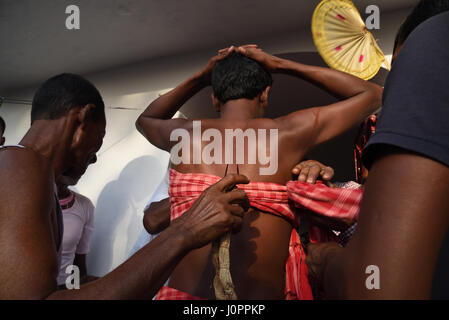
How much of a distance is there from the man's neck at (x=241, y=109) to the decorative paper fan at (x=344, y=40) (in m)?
0.58

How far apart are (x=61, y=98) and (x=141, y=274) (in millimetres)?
772

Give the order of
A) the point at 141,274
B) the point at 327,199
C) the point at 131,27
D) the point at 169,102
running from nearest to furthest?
the point at 141,274 < the point at 327,199 < the point at 169,102 < the point at 131,27

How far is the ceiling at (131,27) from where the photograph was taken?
87.9 inches

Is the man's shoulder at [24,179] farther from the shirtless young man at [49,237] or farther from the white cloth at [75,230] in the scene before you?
the white cloth at [75,230]

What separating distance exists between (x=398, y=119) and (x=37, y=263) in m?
0.67

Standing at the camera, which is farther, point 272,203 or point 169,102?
point 169,102

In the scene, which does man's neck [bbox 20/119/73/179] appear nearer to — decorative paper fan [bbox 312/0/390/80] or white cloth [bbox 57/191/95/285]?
white cloth [bbox 57/191/95/285]

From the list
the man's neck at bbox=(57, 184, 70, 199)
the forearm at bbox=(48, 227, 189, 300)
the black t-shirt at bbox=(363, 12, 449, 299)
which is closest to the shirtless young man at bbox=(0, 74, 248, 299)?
the forearm at bbox=(48, 227, 189, 300)

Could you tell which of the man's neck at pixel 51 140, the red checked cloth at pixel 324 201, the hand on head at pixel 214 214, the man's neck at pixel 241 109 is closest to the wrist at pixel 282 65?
the man's neck at pixel 241 109

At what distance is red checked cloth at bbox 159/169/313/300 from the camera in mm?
1003

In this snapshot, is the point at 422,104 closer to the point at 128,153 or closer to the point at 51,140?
the point at 51,140

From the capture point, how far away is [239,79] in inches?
52.8

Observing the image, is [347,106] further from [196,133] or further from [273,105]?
[273,105]

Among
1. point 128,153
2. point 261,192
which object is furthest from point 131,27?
point 261,192
